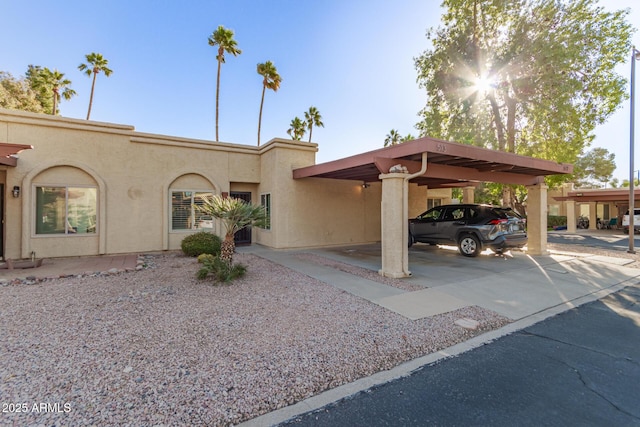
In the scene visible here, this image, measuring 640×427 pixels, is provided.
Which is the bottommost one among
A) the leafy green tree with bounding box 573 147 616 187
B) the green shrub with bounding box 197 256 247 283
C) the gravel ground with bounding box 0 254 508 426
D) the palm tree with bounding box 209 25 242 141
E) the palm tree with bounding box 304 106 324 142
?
the gravel ground with bounding box 0 254 508 426

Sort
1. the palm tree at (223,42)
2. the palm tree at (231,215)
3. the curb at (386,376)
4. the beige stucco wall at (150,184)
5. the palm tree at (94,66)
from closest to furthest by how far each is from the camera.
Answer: the curb at (386,376) → the palm tree at (231,215) → the beige stucco wall at (150,184) → the palm tree at (223,42) → the palm tree at (94,66)

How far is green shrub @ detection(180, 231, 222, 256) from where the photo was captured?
9.57 meters

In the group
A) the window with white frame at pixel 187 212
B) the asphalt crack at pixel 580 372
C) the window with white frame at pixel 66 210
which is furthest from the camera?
the window with white frame at pixel 187 212

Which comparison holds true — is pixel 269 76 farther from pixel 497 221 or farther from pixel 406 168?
pixel 497 221

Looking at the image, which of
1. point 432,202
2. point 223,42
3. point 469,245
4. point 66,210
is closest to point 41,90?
point 223,42

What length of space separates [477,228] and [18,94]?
2874cm

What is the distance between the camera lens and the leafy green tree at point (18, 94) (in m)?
19.2

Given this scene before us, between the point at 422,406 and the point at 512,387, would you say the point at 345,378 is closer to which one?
the point at 422,406

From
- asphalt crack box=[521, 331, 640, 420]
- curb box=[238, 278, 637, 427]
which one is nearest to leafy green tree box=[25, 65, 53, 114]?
curb box=[238, 278, 637, 427]

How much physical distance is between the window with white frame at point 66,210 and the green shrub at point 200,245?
306cm

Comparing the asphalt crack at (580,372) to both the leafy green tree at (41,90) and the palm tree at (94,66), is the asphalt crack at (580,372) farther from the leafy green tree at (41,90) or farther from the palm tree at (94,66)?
the leafy green tree at (41,90)

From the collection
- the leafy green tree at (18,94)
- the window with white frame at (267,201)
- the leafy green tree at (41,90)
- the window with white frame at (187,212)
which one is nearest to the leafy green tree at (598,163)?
the window with white frame at (267,201)

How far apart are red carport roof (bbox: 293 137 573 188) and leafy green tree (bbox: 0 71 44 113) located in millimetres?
21153

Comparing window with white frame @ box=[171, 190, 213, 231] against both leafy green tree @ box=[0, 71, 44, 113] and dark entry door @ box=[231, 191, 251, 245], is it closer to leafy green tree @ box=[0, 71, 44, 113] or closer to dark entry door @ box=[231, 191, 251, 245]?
dark entry door @ box=[231, 191, 251, 245]
